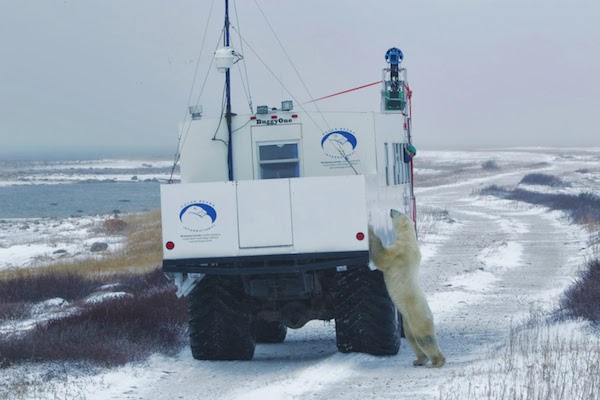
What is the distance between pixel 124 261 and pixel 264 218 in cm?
1866

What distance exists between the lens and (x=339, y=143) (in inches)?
488

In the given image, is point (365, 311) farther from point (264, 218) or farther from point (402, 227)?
point (264, 218)

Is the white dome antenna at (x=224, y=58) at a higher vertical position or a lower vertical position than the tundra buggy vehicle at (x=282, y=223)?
higher

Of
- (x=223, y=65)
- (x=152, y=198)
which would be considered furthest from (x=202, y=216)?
(x=152, y=198)

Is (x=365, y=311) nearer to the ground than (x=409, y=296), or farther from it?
nearer to the ground

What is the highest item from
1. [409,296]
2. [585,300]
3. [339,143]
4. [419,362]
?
[339,143]

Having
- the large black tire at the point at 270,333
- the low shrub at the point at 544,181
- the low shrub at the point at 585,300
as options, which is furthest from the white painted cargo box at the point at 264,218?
the low shrub at the point at 544,181

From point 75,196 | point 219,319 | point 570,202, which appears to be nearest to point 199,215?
point 219,319

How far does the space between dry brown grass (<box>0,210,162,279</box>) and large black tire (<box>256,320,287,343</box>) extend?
33.3ft

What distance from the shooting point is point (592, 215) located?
3688 centimetres

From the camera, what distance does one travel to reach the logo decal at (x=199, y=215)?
11211 mm

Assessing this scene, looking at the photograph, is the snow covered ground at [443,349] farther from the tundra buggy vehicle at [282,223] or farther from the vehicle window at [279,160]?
the vehicle window at [279,160]

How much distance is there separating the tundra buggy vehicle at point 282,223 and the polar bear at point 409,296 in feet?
0.96

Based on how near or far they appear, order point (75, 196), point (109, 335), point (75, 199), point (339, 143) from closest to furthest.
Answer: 1. point (339, 143)
2. point (109, 335)
3. point (75, 199)
4. point (75, 196)
